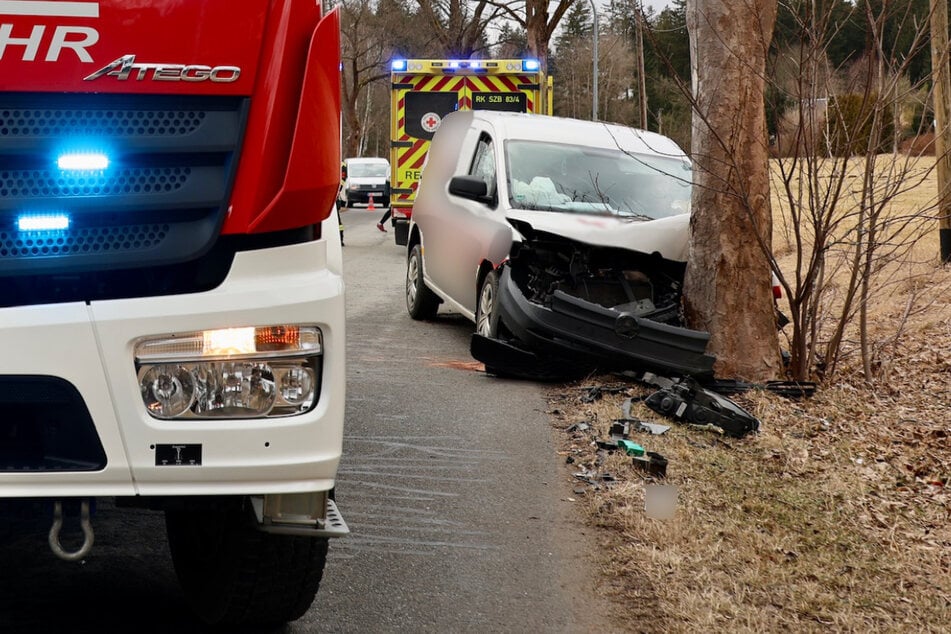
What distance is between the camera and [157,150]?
3.10 meters

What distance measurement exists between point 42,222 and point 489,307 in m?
6.14

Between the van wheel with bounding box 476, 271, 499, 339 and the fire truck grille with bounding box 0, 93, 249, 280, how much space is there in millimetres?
5554

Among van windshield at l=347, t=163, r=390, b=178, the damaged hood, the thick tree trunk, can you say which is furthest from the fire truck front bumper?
van windshield at l=347, t=163, r=390, b=178

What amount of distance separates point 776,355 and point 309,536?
5.64 m

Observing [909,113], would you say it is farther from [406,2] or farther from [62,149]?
[406,2]

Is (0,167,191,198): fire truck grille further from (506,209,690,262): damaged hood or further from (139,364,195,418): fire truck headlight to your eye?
(506,209,690,262): damaged hood

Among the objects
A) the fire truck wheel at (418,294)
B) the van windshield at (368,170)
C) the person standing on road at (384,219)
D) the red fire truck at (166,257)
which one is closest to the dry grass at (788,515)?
the red fire truck at (166,257)

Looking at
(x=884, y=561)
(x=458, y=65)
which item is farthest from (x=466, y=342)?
(x=458, y=65)

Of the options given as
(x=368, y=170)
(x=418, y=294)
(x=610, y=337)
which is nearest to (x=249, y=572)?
(x=610, y=337)

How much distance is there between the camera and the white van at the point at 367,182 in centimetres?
4128

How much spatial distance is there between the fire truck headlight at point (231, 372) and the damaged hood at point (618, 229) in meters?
5.40

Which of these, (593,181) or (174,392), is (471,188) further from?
(174,392)

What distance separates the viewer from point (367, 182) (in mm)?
41344

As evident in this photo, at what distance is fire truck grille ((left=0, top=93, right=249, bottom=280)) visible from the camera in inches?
119
